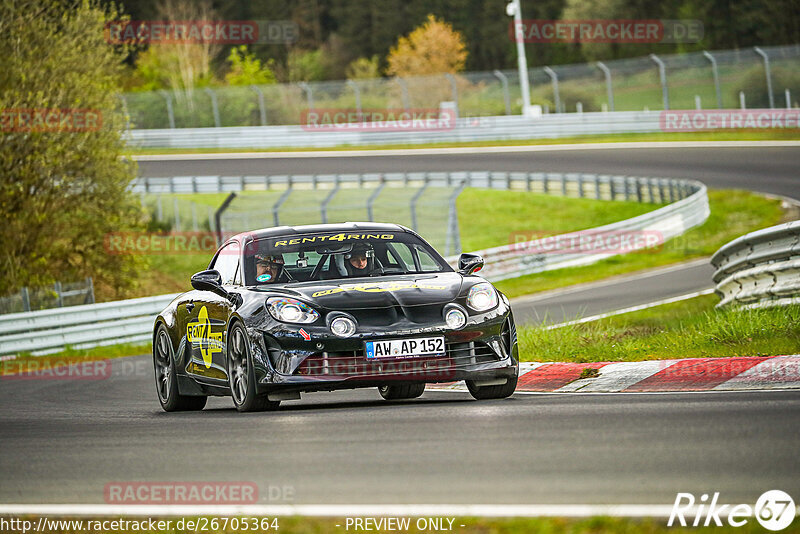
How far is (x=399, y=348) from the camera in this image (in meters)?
8.93

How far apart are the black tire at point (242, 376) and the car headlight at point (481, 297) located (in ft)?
5.33

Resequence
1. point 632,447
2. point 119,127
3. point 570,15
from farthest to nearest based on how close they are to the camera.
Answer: point 570,15 → point 119,127 → point 632,447

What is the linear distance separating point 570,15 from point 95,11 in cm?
6409

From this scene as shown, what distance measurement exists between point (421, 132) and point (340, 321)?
42654 mm

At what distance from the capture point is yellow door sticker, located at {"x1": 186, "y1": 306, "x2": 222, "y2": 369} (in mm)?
10047

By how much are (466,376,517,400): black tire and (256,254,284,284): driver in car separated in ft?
5.72

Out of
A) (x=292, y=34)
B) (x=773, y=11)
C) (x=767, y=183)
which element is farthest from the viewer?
(x=292, y=34)

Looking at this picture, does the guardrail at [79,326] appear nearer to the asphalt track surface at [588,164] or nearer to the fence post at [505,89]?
the asphalt track surface at [588,164]

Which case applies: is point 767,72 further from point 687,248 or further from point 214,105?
point 214,105

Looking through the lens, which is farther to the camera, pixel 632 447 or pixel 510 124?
pixel 510 124

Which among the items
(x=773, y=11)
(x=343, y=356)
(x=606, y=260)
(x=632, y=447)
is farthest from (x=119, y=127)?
(x=773, y=11)

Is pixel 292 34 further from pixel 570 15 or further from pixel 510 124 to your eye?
pixel 510 124

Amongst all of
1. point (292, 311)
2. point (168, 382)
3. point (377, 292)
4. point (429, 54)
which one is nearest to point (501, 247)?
point (168, 382)

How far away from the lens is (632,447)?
21.0ft
